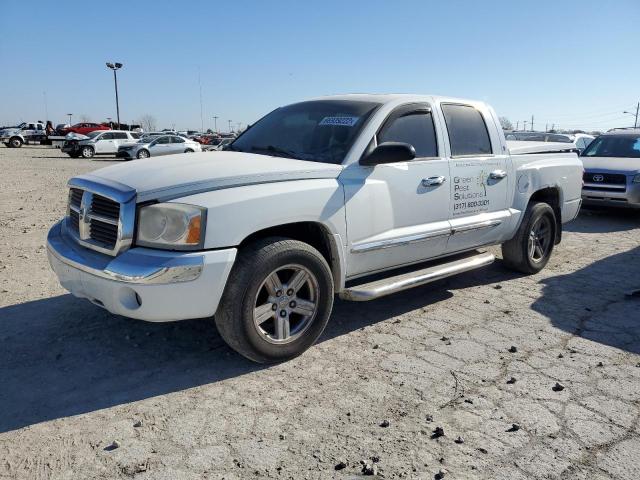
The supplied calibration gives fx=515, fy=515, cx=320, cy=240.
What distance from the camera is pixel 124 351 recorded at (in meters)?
3.65

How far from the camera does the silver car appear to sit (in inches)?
1054

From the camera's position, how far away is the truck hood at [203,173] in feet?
10.3

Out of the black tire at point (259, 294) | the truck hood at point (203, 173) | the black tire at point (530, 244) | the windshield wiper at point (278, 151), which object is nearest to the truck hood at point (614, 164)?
the black tire at point (530, 244)

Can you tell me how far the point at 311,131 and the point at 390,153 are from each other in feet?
2.79

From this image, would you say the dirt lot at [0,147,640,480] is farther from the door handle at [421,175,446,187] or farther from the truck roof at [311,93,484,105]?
the truck roof at [311,93,484,105]

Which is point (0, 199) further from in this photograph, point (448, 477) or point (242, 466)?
point (448, 477)

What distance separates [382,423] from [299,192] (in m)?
1.54

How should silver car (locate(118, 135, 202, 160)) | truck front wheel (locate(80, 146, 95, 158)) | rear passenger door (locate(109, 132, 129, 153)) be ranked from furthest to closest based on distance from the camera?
1. rear passenger door (locate(109, 132, 129, 153))
2. truck front wheel (locate(80, 146, 95, 158))
3. silver car (locate(118, 135, 202, 160))

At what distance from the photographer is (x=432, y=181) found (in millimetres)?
4316

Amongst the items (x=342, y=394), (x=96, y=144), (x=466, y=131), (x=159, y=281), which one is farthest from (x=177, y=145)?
(x=342, y=394)

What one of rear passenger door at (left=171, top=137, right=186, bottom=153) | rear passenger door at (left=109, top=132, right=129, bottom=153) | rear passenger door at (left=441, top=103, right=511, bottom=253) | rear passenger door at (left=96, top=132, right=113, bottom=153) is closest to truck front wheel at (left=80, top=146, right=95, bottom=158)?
rear passenger door at (left=96, top=132, right=113, bottom=153)

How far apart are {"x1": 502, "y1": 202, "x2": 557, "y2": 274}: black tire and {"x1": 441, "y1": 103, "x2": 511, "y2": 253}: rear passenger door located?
0.46 meters

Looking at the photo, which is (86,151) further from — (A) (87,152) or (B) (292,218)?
→ (B) (292,218)

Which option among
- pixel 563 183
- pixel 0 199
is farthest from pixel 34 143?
pixel 563 183
